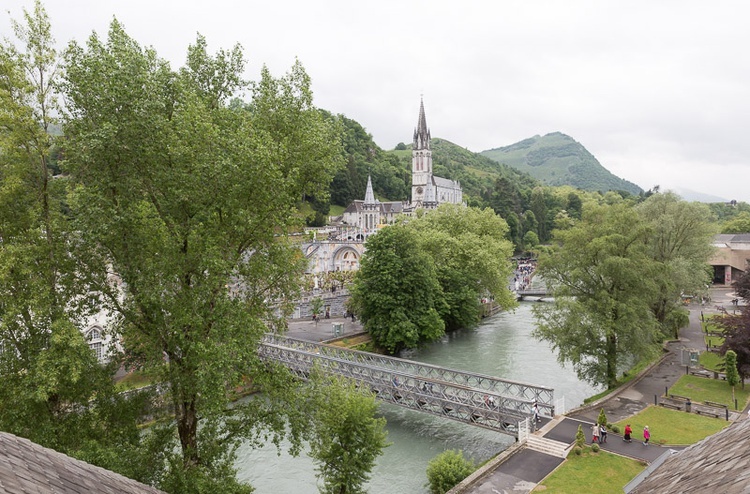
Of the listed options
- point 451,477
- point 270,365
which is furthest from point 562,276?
point 270,365

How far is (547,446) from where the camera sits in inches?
Answer: 733

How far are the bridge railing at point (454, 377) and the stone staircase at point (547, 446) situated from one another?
1.71 meters

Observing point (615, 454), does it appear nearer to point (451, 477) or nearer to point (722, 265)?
point (451, 477)

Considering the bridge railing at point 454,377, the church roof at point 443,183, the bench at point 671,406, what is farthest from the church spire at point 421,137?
the bench at point 671,406

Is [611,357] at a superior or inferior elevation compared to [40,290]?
inferior

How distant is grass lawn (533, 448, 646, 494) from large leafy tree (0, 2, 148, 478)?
1278cm

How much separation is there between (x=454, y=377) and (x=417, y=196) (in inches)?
4078

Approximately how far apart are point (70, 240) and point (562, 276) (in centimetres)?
2400

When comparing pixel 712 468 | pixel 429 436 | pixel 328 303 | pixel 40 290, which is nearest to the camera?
pixel 712 468

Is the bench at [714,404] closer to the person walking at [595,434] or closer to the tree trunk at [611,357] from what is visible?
the tree trunk at [611,357]

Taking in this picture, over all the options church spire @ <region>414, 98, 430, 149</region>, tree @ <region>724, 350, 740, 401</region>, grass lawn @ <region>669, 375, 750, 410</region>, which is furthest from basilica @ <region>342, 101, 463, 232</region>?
tree @ <region>724, 350, 740, 401</region>

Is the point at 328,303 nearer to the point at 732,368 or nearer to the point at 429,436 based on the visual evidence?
the point at 429,436

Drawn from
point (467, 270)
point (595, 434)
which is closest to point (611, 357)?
point (595, 434)

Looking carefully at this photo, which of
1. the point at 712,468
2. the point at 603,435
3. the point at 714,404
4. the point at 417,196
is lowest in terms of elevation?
the point at 714,404
